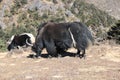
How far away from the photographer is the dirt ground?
8.09 m

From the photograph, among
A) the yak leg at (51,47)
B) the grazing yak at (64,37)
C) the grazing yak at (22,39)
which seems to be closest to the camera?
the grazing yak at (64,37)

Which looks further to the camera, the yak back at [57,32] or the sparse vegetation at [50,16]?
the sparse vegetation at [50,16]

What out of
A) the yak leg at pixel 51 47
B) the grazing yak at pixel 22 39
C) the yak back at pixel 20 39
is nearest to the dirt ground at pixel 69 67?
the yak leg at pixel 51 47

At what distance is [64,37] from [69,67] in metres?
2.06

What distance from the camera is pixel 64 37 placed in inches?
438

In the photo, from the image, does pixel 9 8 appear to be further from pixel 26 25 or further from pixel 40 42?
pixel 40 42

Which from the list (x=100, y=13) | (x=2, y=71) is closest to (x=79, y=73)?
(x=2, y=71)

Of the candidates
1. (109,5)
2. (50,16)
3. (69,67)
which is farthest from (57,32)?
(109,5)

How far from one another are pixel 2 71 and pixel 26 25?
1923 inches

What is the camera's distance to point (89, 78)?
25.5ft

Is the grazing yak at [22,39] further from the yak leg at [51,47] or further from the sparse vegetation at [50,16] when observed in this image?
the sparse vegetation at [50,16]

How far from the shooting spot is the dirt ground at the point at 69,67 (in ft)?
26.6

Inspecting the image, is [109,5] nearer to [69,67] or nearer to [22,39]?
[22,39]

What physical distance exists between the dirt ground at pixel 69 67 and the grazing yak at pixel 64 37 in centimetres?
45
